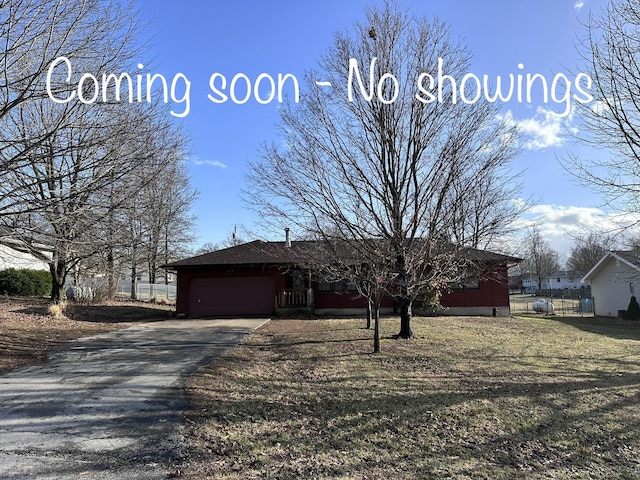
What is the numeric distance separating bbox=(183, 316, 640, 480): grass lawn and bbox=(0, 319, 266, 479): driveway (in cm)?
37

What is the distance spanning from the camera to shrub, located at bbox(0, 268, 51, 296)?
67.8 feet

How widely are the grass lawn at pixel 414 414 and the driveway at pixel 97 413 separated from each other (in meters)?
0.37

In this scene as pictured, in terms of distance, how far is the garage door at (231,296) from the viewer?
19156mm

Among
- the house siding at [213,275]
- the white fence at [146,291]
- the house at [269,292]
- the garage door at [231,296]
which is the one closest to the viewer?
the house at [269,292]

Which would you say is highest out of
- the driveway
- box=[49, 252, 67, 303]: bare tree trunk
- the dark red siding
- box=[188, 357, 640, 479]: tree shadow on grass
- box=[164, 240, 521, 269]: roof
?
box=[164, 240, 521, 269]: roof

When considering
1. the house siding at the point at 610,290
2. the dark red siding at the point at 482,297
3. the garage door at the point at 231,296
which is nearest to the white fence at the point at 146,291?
the garage door at the point at 231,296

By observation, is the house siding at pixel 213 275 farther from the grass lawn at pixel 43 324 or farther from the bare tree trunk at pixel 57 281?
the bare tree trunk at pixel 57 281

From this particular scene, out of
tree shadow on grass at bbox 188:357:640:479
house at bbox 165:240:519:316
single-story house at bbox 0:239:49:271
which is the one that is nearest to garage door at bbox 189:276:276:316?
house at bbox 165:240:519:316

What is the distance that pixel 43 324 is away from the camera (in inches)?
515

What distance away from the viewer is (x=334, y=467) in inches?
156

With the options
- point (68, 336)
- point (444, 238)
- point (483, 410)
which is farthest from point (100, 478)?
point (68, 336)

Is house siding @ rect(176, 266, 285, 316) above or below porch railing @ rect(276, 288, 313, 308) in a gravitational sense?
above

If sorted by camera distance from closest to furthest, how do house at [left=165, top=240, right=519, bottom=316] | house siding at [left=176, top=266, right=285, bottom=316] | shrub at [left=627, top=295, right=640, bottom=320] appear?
house at [left=165, top=240, right=519, bottom=316]
house siding at [left=176, top=266, right=285, bottom=316]
shrub at [left=627, top=295, right=640, bottom=320]

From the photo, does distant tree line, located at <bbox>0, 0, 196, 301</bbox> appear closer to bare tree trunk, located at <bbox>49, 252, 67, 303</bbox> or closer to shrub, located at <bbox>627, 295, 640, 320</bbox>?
bare tree trunk, located at <bbox>49, 252, 67, 303</bbox>
